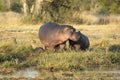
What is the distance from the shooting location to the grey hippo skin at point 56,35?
9656mm

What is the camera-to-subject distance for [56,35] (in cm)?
986

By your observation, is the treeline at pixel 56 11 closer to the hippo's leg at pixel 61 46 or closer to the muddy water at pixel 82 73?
the hippo's leg at pixel 61 46

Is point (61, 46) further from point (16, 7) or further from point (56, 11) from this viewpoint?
point (16, 7)

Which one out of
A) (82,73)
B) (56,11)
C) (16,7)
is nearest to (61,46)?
(82,73)

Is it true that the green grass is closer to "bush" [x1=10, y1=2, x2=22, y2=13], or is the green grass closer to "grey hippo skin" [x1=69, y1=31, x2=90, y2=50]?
"grey hippo skin" [x1=69, y1=31, x2=90, y2=50]

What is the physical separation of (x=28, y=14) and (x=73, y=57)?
1181 centimetres

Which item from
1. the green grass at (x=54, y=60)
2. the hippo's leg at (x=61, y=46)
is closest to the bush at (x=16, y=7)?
the green grass at (x=54, y=60)

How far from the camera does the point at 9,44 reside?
10656mm

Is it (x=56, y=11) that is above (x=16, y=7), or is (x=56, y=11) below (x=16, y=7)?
above

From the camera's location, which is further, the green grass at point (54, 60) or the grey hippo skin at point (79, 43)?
the grey hippo skin at point (79, 43)

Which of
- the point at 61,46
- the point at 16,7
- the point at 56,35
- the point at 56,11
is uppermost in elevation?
the point at 56,35

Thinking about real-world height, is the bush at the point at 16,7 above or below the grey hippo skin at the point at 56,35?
below

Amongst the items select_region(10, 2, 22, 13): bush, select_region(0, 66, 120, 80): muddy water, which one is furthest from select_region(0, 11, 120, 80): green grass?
select_region(10, 2, 22, 13): bush

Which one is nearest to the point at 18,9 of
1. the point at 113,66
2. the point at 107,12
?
the point at 107,12
